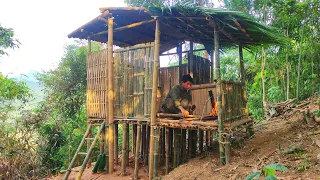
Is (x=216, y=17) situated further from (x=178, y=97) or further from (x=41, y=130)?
(x=41, y=130)

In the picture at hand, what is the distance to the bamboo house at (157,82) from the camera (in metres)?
5.72

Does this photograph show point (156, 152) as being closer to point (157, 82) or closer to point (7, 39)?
point (157, 82)

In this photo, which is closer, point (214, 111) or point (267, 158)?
point (267, 158)

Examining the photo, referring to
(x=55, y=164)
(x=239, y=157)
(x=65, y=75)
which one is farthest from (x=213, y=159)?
(x=65, y=75)

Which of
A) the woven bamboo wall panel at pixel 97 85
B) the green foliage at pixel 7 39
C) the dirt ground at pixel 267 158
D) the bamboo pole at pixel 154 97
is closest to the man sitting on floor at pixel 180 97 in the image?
the bamboo pole at pixel 154 97

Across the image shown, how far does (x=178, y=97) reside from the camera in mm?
6863

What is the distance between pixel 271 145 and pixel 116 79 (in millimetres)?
4592

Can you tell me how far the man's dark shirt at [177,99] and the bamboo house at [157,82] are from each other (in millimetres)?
333

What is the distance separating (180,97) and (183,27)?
6.66 feet

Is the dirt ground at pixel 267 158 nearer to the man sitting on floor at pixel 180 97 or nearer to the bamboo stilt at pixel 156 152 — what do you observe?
the bamboo stilt at pixel 156 152

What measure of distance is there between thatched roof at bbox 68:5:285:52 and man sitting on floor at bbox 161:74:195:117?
1.50 meters

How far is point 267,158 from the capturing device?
526cm

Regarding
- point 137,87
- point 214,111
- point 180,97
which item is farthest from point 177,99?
point 137,87

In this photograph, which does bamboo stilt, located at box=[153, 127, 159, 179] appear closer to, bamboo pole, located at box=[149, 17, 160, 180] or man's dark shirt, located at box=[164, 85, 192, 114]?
bamboo pole, located at box=[149, 17, 160, 180]
